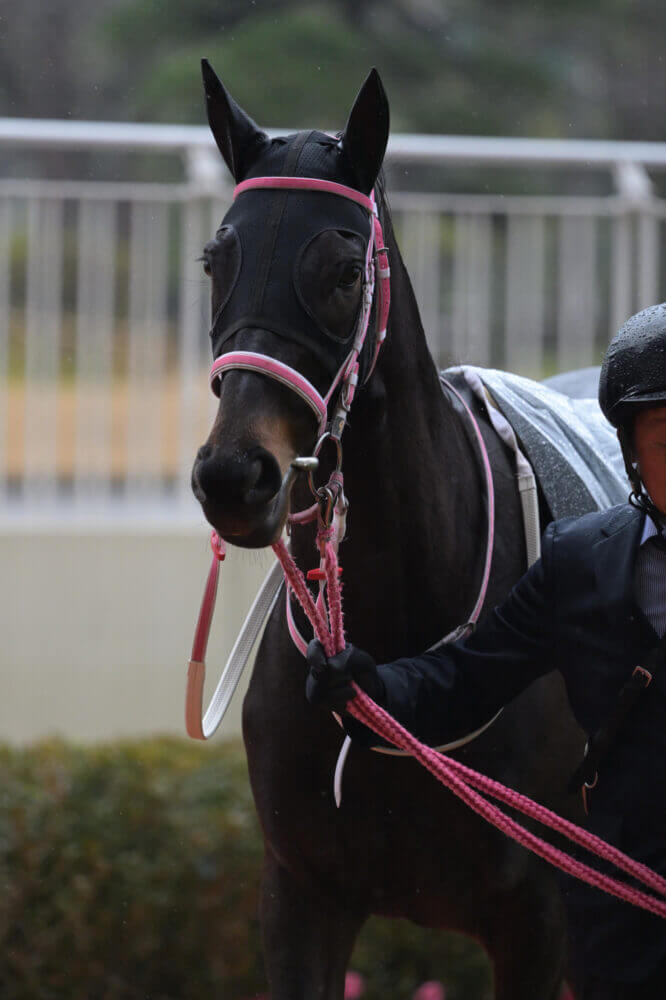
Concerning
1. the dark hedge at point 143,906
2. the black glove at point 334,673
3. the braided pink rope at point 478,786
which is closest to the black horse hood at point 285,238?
the braided pink rope at point 478,786

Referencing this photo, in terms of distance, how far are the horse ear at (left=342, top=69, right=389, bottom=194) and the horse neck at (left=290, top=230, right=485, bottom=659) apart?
0.19m

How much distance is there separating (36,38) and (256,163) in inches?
412

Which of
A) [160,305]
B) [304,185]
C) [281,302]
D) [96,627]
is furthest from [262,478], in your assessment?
[160,305]

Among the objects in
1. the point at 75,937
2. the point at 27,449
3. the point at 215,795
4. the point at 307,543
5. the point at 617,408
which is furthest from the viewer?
the point at 27,449

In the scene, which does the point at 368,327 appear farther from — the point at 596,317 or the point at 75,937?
the point at 596,317

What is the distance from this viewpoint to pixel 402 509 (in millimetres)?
2170

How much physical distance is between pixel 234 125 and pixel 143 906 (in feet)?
8.88

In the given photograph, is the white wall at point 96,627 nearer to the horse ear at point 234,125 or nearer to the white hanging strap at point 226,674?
the white hanging strap at point 226,674

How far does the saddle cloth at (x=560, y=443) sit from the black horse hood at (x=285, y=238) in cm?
77

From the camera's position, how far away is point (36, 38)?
37.7 feet

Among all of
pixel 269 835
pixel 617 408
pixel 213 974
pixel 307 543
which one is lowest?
pixel 213 974

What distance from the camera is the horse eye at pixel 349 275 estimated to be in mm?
1842

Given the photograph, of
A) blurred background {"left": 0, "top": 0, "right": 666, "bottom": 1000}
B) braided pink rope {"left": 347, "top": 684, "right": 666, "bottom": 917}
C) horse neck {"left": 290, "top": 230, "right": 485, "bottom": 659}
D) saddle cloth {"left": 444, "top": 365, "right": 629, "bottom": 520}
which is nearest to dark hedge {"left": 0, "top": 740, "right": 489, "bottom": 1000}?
Result: blurred background {"left": 0, "top": 0, "right": 666, "bottom": 1000}

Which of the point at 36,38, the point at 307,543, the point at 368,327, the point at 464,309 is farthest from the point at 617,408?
the point at 36,38
